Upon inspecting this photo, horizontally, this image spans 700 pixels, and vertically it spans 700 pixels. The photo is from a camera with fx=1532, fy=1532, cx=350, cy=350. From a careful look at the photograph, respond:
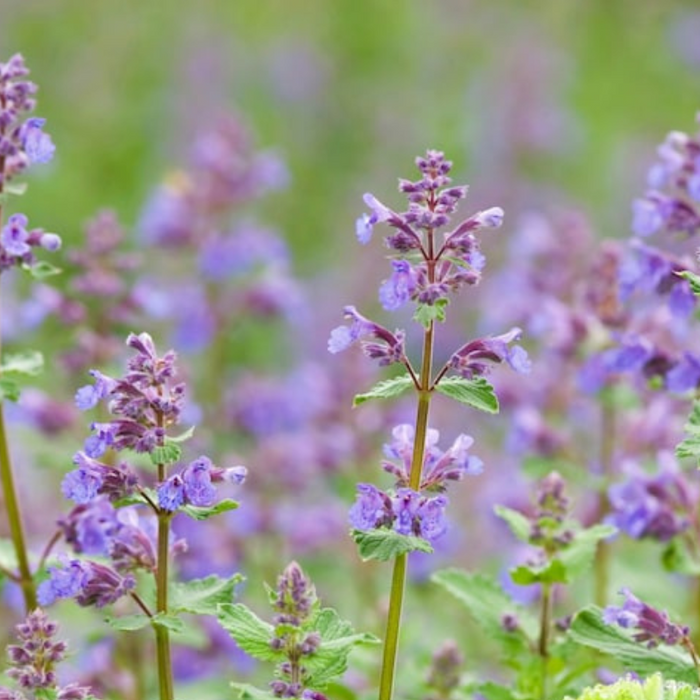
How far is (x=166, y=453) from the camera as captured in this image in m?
2.41

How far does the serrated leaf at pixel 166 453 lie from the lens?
2.40m

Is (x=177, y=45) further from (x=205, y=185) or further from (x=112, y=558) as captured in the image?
(x=112, y=558)

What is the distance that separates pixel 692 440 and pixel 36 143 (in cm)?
130

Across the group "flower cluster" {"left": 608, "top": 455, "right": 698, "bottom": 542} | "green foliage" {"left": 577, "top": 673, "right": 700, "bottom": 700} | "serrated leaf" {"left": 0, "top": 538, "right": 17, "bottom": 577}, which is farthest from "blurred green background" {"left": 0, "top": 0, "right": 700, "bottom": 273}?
"green foliage" {"left": 577, "top": 673, "right": 700, "bottom": 700}

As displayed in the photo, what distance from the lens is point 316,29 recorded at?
12.5 meters

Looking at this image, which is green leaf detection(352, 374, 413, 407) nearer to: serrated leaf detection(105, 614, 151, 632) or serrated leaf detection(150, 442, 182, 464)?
serrated leaf detection(150, 442, 182, 464)

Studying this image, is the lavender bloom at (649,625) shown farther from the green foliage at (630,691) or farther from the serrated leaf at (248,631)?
the serrated leaf at (248,631)

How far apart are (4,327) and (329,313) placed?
349 cm

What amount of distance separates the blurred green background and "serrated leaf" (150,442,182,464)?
6.03 m

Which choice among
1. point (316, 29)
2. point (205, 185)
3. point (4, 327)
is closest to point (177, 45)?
point (316, 29)

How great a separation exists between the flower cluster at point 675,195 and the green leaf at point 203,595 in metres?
1.28

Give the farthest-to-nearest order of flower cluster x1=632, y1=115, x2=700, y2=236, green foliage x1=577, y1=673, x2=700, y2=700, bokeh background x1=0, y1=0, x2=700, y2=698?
1. bokeh background x1=0, y1=0, x2=700, y2=698
2. flower cluster x1=632, y1=115, x2=700, y2=236
3. green foliage x1=577, y1=673, x2=700, y2=700

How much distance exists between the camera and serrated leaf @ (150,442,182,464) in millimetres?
2400

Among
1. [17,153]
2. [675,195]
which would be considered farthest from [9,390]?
[675,195]
